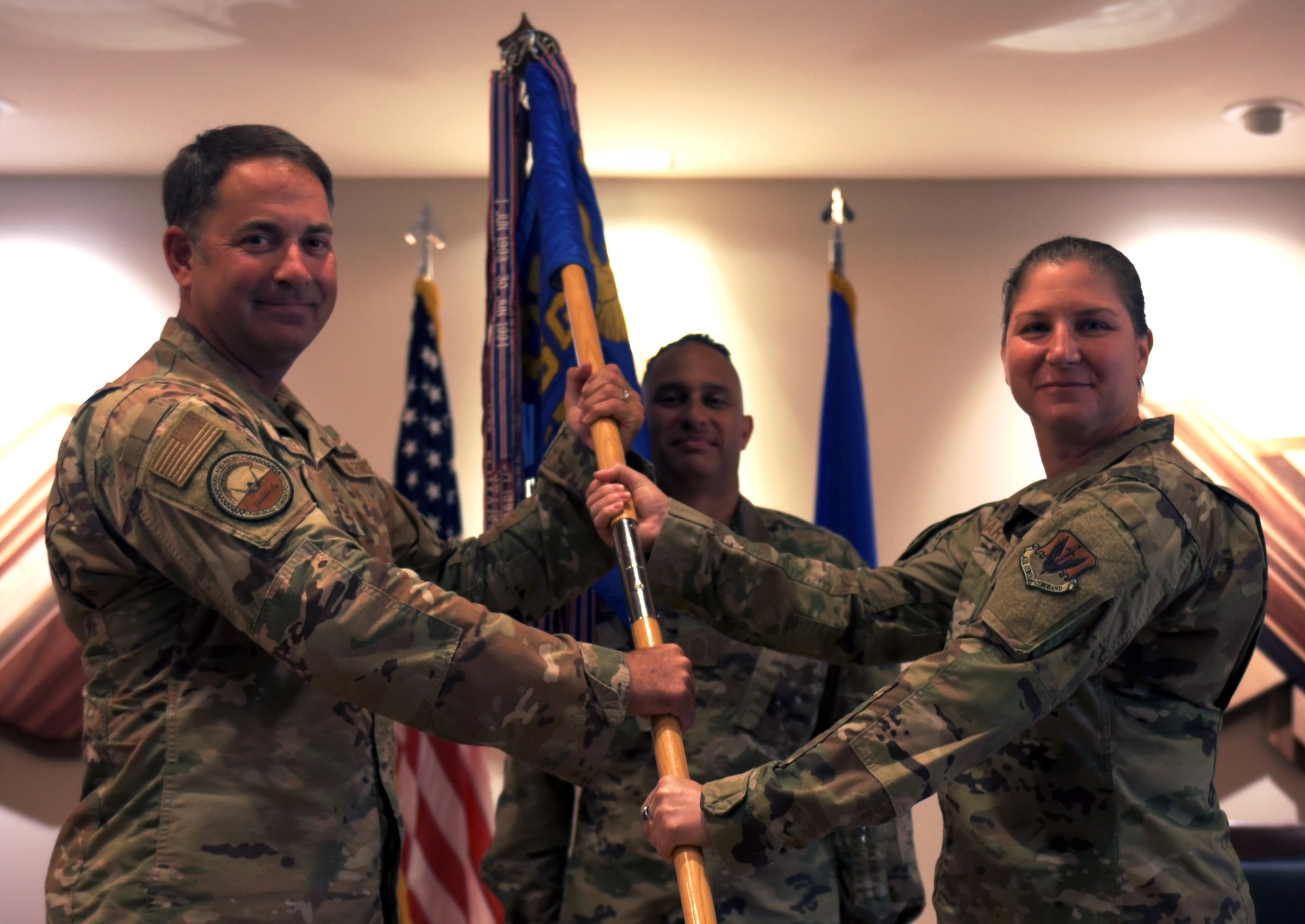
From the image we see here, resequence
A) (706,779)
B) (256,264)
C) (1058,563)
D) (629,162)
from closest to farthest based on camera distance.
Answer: (1058,563)
(256,264)
(706,779)
(629,162)

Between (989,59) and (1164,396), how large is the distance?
6.06 feet

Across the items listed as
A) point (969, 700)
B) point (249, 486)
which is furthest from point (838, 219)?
point (249, 486)

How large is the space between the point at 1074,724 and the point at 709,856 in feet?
2.50

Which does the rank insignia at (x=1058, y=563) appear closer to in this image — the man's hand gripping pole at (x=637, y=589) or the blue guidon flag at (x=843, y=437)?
the man's hand gripping pole at (x=637, y=589)

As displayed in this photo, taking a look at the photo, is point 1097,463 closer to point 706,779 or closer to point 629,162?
point 706,779

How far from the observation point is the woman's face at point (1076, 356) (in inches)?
70.5

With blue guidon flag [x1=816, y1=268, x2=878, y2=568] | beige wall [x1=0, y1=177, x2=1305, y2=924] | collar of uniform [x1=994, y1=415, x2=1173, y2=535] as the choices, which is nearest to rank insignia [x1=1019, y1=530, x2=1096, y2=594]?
collar of uniform [x1=994, y1=415, x2=1173, y2=535]

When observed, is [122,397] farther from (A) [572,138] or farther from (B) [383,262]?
(B) [383,262]

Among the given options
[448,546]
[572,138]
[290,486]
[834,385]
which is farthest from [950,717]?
[834,385]

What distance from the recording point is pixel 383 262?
16.0 ft

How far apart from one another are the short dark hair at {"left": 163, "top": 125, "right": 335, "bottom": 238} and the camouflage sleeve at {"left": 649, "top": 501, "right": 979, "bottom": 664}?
87cm

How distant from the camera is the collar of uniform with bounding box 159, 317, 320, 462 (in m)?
1.74

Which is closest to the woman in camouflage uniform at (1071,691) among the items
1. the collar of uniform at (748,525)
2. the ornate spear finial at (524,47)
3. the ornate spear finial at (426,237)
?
the collar of uniform at (748,525)

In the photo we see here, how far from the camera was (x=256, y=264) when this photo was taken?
175 cm
